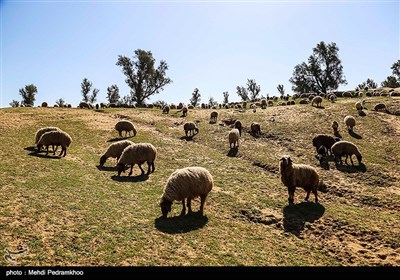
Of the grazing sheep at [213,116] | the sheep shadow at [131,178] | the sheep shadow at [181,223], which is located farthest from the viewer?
the grazing sheep at [213,116]

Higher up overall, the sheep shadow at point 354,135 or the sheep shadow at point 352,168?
the sheep shadow at point 354,135

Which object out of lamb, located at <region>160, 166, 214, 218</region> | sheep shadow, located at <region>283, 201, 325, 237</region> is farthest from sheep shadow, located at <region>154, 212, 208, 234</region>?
sheep shadow, located at <region>283, 201, 325, 237</region>

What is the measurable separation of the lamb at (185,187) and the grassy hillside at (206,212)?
761 millimetres

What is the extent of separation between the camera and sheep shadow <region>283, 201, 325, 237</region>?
48.5 ft

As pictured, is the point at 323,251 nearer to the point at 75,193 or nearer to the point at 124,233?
the point at 124,233

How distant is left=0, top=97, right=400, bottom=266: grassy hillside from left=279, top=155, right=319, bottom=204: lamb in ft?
3.55

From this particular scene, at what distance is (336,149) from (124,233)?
70.8 ft

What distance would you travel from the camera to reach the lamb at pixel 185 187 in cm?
1418

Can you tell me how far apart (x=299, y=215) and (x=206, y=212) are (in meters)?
5.23

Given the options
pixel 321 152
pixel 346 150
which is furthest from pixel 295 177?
pixel 321 152

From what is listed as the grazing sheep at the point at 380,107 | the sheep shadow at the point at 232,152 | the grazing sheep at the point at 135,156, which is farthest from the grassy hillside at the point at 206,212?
the grazing sheep at the point at 380,107

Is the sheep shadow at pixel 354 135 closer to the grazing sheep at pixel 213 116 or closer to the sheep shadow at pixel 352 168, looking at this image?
the sheep shadow at pixel 352 168

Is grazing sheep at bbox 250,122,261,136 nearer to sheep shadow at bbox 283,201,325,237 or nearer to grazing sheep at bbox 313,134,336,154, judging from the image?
grazing sheep at bbox 313,134,336,154

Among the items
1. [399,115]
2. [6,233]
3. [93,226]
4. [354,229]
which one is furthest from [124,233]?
[399,115]
